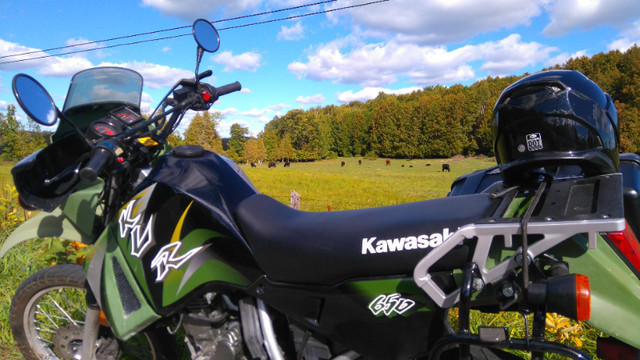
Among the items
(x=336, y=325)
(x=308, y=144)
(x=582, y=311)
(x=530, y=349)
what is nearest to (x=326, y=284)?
(x=336, y=325)

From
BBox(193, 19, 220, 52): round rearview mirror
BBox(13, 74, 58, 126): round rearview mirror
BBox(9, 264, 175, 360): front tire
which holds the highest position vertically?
BBox(193, 19, 220, 52): round rearview mirror

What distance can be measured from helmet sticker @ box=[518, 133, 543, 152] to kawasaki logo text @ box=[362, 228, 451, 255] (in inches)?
19.6

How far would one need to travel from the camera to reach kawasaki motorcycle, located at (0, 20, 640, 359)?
129 cm

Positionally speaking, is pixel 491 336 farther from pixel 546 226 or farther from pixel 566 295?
pixel 546 226

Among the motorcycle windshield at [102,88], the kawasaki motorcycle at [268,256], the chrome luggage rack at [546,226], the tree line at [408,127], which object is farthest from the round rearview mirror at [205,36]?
the tree line at [408,127]

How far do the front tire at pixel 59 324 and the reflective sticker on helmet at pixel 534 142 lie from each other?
2.02 m

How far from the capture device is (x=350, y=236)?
158 cm

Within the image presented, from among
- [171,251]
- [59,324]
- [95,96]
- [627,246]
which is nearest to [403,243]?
[627,246]

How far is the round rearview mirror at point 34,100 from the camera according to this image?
1.71 meters

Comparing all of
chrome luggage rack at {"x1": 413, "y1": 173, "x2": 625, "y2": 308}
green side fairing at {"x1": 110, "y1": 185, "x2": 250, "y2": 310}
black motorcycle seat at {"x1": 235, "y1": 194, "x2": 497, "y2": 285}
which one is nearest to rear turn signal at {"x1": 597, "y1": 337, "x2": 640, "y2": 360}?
chrome luggage rack at {"x1": 413, "y1": 173, "x2": 625, "y2": 308}

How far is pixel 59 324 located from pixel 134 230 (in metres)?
1.34

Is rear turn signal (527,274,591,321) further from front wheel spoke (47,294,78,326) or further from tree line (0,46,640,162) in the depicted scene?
tree line (0,46,640,162)

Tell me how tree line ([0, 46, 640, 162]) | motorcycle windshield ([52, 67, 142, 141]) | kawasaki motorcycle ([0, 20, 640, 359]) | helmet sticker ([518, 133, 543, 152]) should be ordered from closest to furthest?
kawasaki motorcycle ([0, 20, 640, 359]) < helmet sticker ([518, 133, 543, 152]) < motorcycle windshield ([52, 67, 142, 141]) < tree line ([0, 46, 640, 162])

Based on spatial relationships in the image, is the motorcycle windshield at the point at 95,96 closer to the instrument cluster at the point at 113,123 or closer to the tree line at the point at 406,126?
the instrument cluster at the point at 113,123
